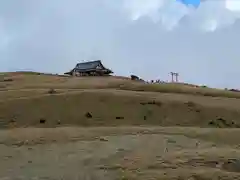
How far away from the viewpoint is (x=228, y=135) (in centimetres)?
1984

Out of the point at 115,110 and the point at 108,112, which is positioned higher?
the point at 115,110

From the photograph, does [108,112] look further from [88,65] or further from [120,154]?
[88,65]

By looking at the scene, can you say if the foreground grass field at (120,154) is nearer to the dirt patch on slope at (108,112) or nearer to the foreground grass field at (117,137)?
the foreground grass field at (117,137)

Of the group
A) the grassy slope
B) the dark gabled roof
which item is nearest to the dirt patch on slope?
the grassy slope

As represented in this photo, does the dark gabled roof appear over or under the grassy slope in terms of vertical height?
over

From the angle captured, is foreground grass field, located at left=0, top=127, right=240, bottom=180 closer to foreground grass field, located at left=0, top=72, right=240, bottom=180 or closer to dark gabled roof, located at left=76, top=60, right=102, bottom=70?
foreground grass field, located at left=0, top=72, right=240, bottom=180

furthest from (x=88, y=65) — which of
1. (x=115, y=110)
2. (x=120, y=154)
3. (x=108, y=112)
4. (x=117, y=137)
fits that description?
(x=120, y=154)

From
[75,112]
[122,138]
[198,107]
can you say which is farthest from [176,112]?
[122,138]

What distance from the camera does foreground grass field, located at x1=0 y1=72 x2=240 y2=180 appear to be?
1389 cm

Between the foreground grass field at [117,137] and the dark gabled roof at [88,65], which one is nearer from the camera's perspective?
the foreground grass field at [117,137]

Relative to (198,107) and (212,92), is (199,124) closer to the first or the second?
(198,107)

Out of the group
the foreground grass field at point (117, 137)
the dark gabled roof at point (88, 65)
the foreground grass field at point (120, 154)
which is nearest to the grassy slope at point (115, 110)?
the foreground grass field at point (117, 137)

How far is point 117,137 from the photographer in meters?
20.0

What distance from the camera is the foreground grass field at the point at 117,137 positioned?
13.9 meters
